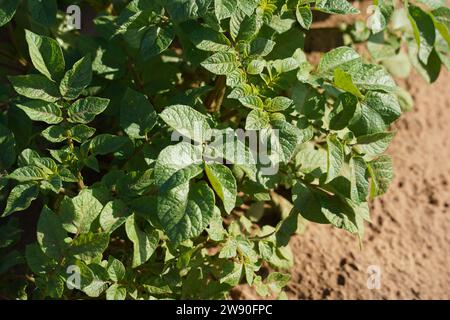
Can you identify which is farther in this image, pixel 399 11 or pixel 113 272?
pixel 399 11

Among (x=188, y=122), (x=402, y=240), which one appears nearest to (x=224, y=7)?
(x=188, y=122)

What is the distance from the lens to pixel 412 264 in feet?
7.44

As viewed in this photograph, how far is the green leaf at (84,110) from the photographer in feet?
5.24

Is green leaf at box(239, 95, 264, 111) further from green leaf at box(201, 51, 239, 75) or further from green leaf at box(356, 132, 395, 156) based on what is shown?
green leaf at box(356, 132, 395, 156)

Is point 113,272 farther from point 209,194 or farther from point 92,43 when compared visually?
point 92,43

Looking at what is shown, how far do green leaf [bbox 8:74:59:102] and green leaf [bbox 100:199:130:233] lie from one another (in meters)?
0.28

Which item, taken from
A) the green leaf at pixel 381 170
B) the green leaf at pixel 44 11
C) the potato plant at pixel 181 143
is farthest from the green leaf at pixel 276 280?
the green leaf at pixel 44 11

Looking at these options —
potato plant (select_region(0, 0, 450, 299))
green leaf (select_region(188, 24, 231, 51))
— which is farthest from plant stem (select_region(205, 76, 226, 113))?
green leaf (select_region(188, 24, 231, 51))

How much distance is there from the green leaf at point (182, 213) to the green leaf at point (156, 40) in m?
0.36
